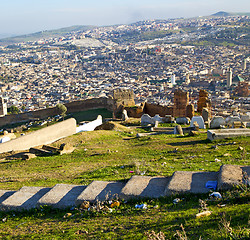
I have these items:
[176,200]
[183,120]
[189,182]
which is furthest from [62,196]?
[183,120]

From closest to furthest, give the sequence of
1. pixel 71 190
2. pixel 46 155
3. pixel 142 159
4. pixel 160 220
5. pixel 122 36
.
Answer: pixel 160 220 → pixel 71 190 → pixel 142 159 → pixel 46 155 → pixel 122 36

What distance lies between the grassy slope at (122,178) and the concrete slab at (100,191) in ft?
0.76

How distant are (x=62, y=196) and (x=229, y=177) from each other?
7.12ft

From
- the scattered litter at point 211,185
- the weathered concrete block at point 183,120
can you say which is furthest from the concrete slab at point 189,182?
the weathered concrete block at point 183,120

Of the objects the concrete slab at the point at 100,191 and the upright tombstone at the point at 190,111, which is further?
the upright tombstone at the point at 190,111

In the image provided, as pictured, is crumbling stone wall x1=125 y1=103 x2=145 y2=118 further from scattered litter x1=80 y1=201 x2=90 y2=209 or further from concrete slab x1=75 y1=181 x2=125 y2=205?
scattered litter x1=80 y1=201 x2=90 y2=209

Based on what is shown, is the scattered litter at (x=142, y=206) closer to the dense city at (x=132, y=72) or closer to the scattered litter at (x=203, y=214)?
the scattered litter at (x=203, y=214)

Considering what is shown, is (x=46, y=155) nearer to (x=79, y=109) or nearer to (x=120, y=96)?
(x=120, y=96)

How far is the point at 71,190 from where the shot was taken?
4.75 meters

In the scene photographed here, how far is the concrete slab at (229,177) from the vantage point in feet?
13.1

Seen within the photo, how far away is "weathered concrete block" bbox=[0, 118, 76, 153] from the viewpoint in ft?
36.0

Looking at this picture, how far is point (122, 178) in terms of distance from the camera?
5.48 m

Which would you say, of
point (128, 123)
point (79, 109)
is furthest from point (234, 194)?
point (79, 109)

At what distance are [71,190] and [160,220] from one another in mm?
1655
